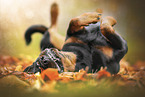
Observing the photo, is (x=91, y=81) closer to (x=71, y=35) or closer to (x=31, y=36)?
(x=71, y=35)

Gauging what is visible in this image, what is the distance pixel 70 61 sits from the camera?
2.06ft

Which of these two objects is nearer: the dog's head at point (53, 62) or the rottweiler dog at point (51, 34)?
the dog's head at point (53, 62)

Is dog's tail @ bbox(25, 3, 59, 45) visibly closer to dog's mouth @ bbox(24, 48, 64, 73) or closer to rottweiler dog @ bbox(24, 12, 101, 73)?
rottweiler dog @ bbox(24, 12, 101, 73)

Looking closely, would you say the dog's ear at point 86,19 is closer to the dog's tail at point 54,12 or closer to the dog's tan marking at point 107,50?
the dog's tan marking at point 107,50

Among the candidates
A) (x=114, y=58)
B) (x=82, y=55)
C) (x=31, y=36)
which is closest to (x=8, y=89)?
(x=82, y=55)

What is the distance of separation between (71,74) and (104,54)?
0.60 ft

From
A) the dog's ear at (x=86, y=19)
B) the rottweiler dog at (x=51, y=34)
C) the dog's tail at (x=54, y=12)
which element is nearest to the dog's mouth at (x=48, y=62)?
the dog's ear at (x=86, y=19)

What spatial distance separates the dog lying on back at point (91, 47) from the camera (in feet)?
2.10

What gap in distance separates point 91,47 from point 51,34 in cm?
49

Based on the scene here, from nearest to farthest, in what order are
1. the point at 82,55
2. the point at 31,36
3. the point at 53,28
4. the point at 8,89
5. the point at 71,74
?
the point at 8,89, the point at 71,74, the point at 82,55, the point at 53,28, the point at 31,36

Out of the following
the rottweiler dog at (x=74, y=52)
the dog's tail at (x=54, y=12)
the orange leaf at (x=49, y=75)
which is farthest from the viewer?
the dog's tail at (x=54, y=12)

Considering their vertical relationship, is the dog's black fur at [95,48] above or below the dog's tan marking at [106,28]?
below

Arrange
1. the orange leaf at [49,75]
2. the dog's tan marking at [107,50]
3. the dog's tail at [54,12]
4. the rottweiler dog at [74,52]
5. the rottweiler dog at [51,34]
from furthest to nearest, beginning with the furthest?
the dog's tail at [54,12] → the rottweiler dog at [51,34] → the dog's tan marking at [107,50] → the rottweiler dog at [74,52] → the orange leaf at [49,75]

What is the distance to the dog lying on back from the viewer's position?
0.64 m
